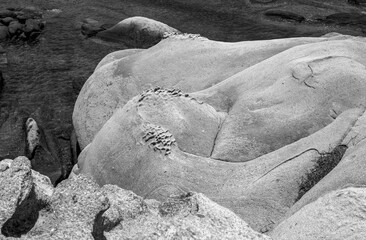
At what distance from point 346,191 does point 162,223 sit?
4.51 ft

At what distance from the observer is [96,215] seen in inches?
131

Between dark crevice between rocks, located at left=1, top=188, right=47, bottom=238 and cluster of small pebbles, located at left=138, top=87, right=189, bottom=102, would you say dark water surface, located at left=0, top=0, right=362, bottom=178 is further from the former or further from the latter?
dark crevice between rocks, located at left=1, top=188, right=47, bottom=238

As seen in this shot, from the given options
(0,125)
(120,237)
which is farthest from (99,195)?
(0,125)

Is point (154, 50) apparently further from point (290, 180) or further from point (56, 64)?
point (290, 180)

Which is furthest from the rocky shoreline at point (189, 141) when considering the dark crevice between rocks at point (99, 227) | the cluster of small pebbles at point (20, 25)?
the cluster of small pebbles at point (20, 25)

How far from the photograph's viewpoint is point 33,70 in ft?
38.1

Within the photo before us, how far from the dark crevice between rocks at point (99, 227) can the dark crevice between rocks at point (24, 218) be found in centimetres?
38

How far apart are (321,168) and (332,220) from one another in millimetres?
1778

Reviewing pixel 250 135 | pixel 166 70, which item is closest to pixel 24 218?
pixel 250 135

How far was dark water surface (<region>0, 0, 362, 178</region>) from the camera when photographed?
32.3 feet

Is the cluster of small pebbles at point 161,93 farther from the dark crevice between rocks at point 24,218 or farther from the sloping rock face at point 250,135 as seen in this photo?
the dark crevice between rocks at point 24,218

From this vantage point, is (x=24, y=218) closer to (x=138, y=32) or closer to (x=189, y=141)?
(x=189, y=141)

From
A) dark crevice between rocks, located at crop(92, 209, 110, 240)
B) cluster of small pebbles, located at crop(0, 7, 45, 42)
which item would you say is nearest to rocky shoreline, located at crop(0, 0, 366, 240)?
dark crevice between rocks, located at crop(92, 209, 110, 240)

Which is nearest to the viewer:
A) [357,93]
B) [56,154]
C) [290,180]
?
[290,180]
